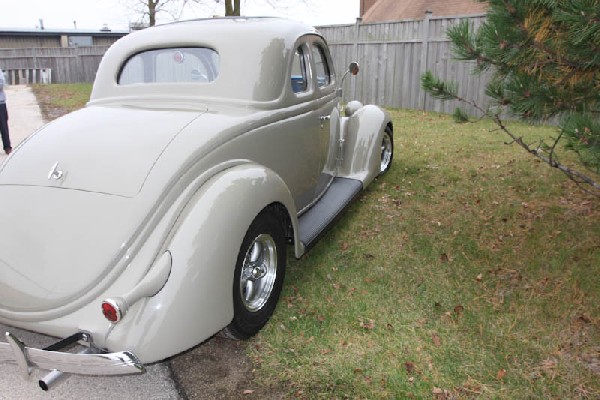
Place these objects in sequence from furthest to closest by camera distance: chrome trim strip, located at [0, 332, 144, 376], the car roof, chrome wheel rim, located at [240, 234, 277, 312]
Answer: the car roof
chrome wheel rim, located at [240, 234, 277, 312]
chrome trim strip, located at [0, 332, 144, 376]

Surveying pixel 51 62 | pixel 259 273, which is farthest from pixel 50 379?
pixel 51 62

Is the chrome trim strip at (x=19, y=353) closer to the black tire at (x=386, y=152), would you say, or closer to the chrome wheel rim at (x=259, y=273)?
the chrome wheel rim at (x=259, y=273)

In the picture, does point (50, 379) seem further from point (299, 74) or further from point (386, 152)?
point (386, 152)

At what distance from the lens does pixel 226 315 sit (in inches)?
105

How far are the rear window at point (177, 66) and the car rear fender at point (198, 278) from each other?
119 cm

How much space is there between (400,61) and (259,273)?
960 centimetres

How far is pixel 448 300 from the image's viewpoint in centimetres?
360

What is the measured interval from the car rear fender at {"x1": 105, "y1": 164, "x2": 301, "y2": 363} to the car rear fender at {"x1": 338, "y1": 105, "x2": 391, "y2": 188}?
7.92ft

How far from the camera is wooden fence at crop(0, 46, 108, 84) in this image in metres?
23.0

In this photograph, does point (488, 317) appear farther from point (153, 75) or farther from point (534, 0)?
point (153, 75)

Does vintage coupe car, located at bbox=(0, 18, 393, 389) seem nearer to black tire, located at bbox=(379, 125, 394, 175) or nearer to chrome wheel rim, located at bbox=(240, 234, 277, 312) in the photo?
chrome wheel rim, located at bbox=(240, 234, 277, 312)

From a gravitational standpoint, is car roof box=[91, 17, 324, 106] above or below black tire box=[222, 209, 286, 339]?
above

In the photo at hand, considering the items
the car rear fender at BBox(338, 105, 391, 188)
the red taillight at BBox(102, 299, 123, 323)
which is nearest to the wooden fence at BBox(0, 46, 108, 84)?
the car rear fender at BBox(338, 105, 391, 188)

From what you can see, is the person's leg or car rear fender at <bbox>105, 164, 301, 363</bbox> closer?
car rear fender at <bbox>105, 164, 301, 363</bbox>
